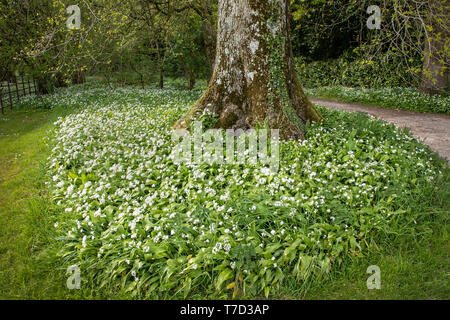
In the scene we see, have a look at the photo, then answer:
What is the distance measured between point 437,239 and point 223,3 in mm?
5453

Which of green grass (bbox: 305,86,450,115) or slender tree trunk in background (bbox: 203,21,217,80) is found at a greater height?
slender tree trunk in background (bbox: 203,21,217,80)

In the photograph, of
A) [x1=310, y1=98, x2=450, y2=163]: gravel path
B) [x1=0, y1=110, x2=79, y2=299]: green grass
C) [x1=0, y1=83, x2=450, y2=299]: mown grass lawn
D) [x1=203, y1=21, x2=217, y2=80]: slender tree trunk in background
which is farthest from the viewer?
[x1=203, y1=21, x2=217, y2=80]: slender tree trunk in background

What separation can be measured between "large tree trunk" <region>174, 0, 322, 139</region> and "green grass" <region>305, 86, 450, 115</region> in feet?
23.8

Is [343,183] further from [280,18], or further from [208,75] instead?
[208,75]

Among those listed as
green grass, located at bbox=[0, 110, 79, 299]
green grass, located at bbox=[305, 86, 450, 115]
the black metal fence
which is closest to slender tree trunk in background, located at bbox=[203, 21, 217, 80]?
green grass, located at bbox=[305, 86, 450, 115]

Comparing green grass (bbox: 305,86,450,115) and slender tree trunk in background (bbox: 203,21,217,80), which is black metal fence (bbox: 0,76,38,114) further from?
green grass (bbox: 305,86,450,115)

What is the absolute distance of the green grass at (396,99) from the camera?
→ 418 inches

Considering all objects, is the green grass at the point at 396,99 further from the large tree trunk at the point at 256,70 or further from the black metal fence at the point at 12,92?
the black metal fence at the point at 12,92

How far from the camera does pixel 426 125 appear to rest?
8695 mm

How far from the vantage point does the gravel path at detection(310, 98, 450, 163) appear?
22.4 feet

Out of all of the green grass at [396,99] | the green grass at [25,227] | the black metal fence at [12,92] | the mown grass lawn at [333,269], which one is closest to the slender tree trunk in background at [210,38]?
the green grass at [396,99]

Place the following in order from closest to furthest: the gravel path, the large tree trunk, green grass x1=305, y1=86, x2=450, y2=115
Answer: the large tree trunk → the gravel path → green grass x1=305, y1=86, x2=450, y2=115

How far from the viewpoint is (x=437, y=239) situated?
3.73 meters

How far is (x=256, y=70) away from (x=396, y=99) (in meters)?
8.71
